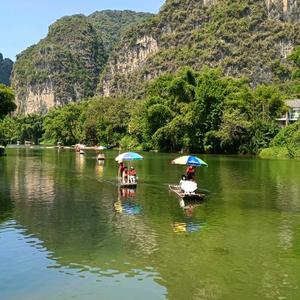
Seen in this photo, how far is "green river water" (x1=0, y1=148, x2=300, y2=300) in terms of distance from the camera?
14000 mm

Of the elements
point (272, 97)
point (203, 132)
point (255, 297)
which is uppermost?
point (272, 97)

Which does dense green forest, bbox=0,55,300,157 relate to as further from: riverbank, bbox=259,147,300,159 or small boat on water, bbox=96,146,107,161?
small boat on water, bbox=96,146,107,161

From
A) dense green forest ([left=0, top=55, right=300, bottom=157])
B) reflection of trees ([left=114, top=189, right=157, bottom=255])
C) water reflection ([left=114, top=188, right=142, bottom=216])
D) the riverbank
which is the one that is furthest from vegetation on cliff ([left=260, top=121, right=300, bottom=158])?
reflection of trees ([left=114, top=189, right=157, bottom=255])

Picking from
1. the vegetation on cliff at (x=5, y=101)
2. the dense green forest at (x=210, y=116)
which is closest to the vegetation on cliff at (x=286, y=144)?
the dense green forest at (x=210, y=116)

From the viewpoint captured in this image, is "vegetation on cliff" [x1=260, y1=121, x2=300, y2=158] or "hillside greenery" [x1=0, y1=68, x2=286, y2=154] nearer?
"vegetation on cliff" [x1=260, y1=121, x2=300, y2=158]

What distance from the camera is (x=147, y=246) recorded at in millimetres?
18391

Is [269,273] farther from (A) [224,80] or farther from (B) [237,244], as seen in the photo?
(A) [224,80]

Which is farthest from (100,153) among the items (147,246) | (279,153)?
(147,246)

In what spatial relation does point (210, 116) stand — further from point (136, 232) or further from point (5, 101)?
point (136, 232)

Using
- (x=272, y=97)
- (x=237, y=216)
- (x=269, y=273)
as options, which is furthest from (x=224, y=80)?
(x=269, y=273)

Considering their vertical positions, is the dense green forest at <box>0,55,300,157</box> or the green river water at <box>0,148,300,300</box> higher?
the dense green forest at <box>0,55,300,157</box>

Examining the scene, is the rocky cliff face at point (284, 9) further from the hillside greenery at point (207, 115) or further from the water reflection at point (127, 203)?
the water reflection at point (127, 203)

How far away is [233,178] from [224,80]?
206ft

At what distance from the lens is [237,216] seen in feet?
81.7
